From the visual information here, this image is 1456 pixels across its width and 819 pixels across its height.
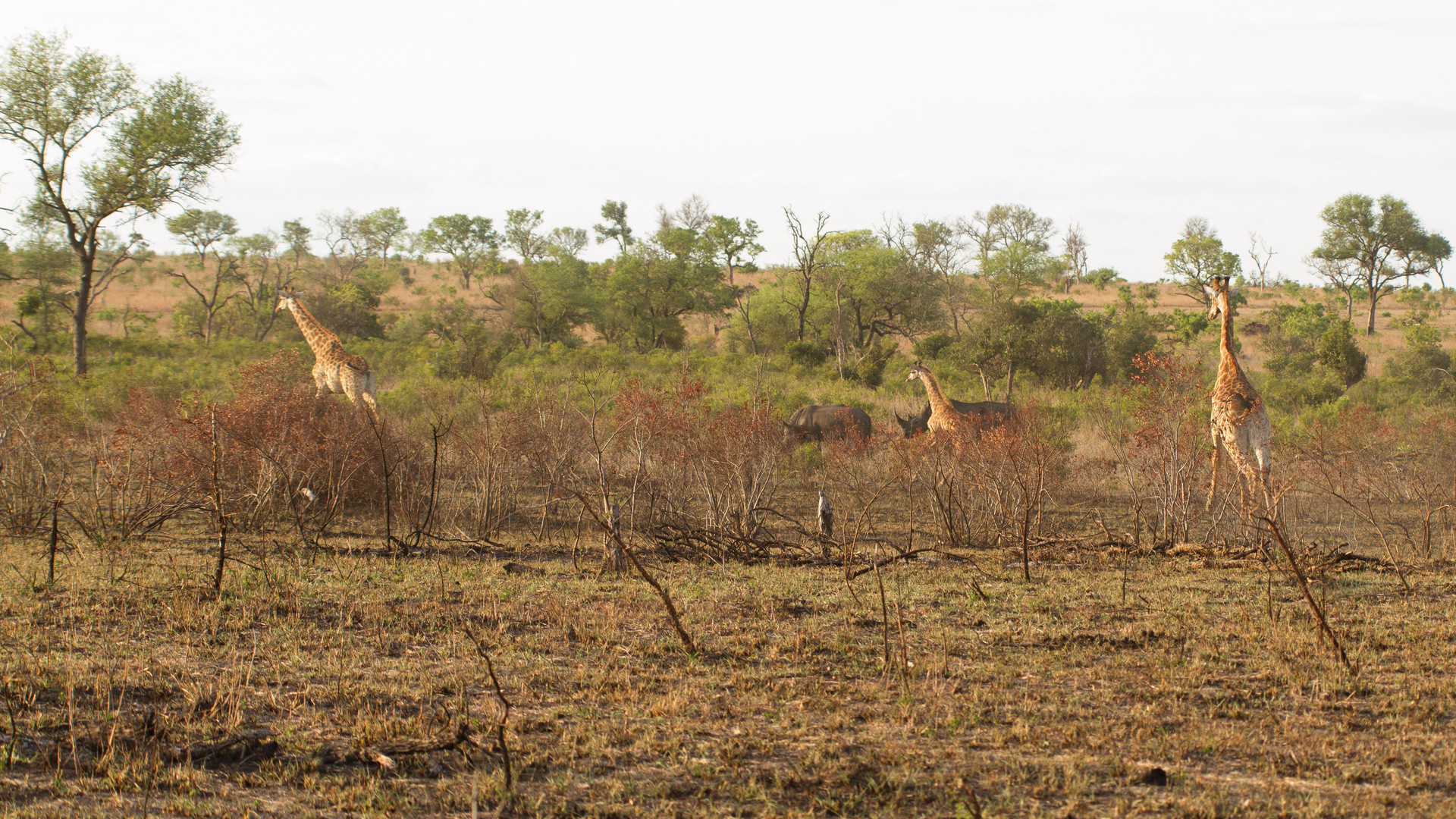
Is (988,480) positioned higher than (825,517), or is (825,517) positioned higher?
(988,480)

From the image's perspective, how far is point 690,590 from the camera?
7816 mm

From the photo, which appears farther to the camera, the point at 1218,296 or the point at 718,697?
the point at 1218,296

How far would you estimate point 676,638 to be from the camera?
20.4ft

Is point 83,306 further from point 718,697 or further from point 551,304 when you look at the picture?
point 718,697

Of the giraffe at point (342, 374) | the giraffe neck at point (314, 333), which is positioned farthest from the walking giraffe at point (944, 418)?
the giraffe neck at point (314, 333)

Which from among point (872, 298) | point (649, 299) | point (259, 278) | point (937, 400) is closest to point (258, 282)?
point (259, 278)

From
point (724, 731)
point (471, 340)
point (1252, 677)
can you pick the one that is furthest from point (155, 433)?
point (471, 340)

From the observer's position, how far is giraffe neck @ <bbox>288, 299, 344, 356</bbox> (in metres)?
14.4

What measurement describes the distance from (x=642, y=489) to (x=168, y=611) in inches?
239

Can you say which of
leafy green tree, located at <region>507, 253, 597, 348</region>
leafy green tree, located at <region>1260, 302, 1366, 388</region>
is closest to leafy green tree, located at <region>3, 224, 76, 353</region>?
leafy green tree, located at <region>507, 253, 597, 348</region>

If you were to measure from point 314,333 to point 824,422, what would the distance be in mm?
8965

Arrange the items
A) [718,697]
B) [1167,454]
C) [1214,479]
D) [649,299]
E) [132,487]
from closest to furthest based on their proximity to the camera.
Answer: [718,697] → [132,487] → [1167,454] → [1214,479] → [649,299]

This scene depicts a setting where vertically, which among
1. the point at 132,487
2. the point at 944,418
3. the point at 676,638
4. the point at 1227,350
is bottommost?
the point at 676,638

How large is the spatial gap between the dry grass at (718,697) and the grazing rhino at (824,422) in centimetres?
948
